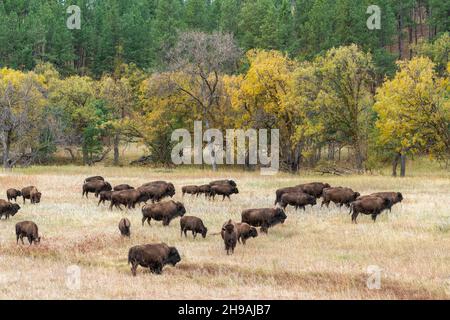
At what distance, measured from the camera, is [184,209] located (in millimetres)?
24938

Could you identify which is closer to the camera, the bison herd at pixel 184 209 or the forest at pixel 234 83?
the bison herd at pixel 184 209

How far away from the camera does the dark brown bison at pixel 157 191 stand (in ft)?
100

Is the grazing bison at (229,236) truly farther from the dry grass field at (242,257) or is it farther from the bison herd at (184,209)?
the dry grass field at (242,257)

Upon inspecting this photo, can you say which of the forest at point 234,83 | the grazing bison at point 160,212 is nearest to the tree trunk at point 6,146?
the forest at point 234,83

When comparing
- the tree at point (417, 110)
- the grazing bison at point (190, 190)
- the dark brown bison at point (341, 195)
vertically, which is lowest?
the grazing bison at point (190, 190)

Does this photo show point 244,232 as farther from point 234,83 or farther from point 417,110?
point 234,83

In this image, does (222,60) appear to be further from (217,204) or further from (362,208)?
(362,208)

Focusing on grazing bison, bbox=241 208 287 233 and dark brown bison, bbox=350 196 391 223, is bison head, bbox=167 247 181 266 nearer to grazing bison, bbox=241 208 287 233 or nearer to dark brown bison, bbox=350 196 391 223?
grazing bison, bbox=241 208 287 233

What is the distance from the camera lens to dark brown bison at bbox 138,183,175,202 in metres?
30.5

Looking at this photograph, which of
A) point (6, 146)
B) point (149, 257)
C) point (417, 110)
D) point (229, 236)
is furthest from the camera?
point (6, 146)

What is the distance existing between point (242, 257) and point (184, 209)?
6.81 metres

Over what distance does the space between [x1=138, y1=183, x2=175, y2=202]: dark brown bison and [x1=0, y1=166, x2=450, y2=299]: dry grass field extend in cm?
166

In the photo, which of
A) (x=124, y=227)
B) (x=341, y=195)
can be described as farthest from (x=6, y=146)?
(x=124, y=227)

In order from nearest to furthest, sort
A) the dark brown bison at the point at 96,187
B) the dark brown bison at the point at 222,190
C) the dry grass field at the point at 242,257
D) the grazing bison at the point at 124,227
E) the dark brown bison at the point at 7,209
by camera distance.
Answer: the dry grass field at the point at 242,257 → the grazing bison at the point at 124,227 → the dark brown bison at the point at 7,209 → the dark brown bison at the point at 222,190 → the dark brown bison at the point at 96,187
